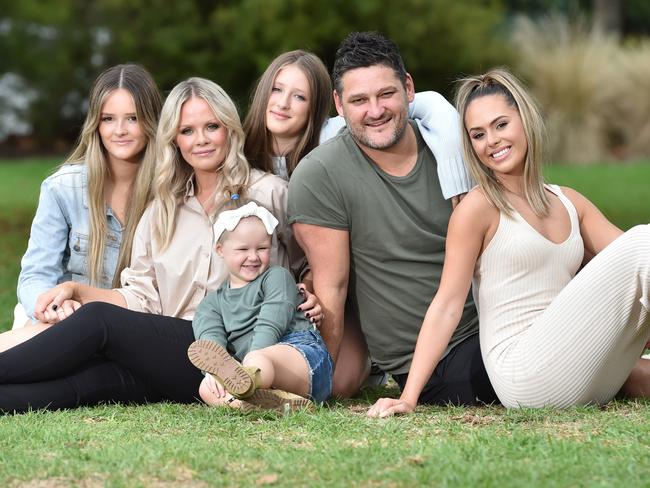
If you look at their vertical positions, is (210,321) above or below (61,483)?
above

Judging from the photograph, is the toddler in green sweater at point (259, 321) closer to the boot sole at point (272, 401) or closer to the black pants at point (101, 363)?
the boot sole at point (272, 401)

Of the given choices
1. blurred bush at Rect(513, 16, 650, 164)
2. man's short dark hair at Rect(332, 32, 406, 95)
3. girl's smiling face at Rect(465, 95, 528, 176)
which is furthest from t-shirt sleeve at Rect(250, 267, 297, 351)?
blurred bush at Rect(513, 16, 650, 164)

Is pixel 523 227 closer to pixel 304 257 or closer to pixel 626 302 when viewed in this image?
pixel 626 302

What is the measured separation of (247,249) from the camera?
499 cm

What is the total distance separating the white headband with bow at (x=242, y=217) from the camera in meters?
4.98

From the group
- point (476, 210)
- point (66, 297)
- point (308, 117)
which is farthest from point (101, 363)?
point (476, 210)

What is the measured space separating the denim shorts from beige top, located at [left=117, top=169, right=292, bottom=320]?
457 mm

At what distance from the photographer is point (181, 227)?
5344 millimetres

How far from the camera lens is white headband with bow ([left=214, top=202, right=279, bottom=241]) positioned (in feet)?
16.3

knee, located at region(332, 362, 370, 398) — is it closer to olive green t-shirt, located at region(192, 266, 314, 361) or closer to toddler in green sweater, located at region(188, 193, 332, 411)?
toddler in green sweater, located at region(188, 193, 332, 411)

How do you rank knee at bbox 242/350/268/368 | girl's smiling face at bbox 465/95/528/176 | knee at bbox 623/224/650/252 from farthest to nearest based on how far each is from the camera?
girl's smiling face at bbox 465/95/528/176 < knee at bbox 242/350/268/368 < knee at bbox 623/224/650/252

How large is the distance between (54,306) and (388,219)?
1.55 m

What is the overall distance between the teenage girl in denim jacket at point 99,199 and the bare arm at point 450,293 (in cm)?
159

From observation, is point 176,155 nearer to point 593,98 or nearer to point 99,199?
point 99,199
